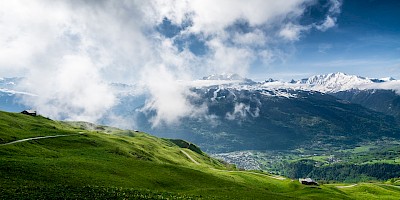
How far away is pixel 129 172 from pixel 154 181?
24.0 feet

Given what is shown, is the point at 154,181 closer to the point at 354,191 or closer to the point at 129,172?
the point at 129,172

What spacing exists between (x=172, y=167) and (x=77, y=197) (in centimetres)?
5619

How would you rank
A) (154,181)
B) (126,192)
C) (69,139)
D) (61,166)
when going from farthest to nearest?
(69,139) → (154,181) → (61,166) → (126,192)

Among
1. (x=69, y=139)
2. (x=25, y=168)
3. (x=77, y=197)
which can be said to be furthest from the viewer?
(x=69, y=139)

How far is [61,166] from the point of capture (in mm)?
71125

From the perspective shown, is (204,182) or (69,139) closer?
(204,182)

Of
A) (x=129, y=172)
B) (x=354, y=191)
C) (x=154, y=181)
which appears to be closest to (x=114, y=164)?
(x=129, y=172)

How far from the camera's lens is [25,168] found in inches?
2411

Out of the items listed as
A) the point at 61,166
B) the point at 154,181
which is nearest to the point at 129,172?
the point at 154,181

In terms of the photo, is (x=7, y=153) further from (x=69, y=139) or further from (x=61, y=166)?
(x=69, y=139)

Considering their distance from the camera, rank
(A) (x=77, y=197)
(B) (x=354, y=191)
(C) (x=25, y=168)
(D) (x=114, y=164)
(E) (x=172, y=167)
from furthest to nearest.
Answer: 1. (B) (x=354, y=191)
2. (E) (x=172, y=167)
3. (D) (x=114, y=164)
4. (C) (x=25, y=168)
5. (A) (x=77, y=197)

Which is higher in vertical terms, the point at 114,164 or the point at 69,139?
the point at 69,139

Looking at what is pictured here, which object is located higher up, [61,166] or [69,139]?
[69,139]

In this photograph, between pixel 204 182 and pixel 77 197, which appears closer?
pixel 77 197
